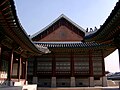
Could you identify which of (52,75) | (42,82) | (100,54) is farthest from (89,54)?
(42,82)

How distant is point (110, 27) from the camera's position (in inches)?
378

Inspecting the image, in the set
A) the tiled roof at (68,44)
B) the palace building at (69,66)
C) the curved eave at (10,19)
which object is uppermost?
the tiled roof at (68,44)

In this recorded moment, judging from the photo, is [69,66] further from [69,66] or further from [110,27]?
[110,27]

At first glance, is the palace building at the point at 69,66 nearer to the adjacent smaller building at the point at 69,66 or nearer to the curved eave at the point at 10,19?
the adjacent smaller building at the point at 69,66

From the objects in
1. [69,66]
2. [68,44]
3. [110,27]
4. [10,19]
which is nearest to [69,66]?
[69,66]

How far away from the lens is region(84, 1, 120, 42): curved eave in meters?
7.96

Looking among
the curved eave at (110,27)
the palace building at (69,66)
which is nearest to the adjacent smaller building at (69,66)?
the palace building at (69,66)

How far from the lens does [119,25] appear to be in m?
9.20

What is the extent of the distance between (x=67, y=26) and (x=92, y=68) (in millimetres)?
7536

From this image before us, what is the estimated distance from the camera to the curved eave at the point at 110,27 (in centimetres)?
796

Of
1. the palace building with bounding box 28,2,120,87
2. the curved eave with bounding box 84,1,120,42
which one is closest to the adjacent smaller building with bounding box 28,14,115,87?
the palace building with bounding box 28,2,120,87

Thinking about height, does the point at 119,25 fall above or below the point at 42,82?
above

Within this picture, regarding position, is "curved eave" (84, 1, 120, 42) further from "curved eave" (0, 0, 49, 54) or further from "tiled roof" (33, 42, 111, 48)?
"tiled roof" (33, 42, 111, 48)

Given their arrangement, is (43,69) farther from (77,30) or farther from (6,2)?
(6,2)
